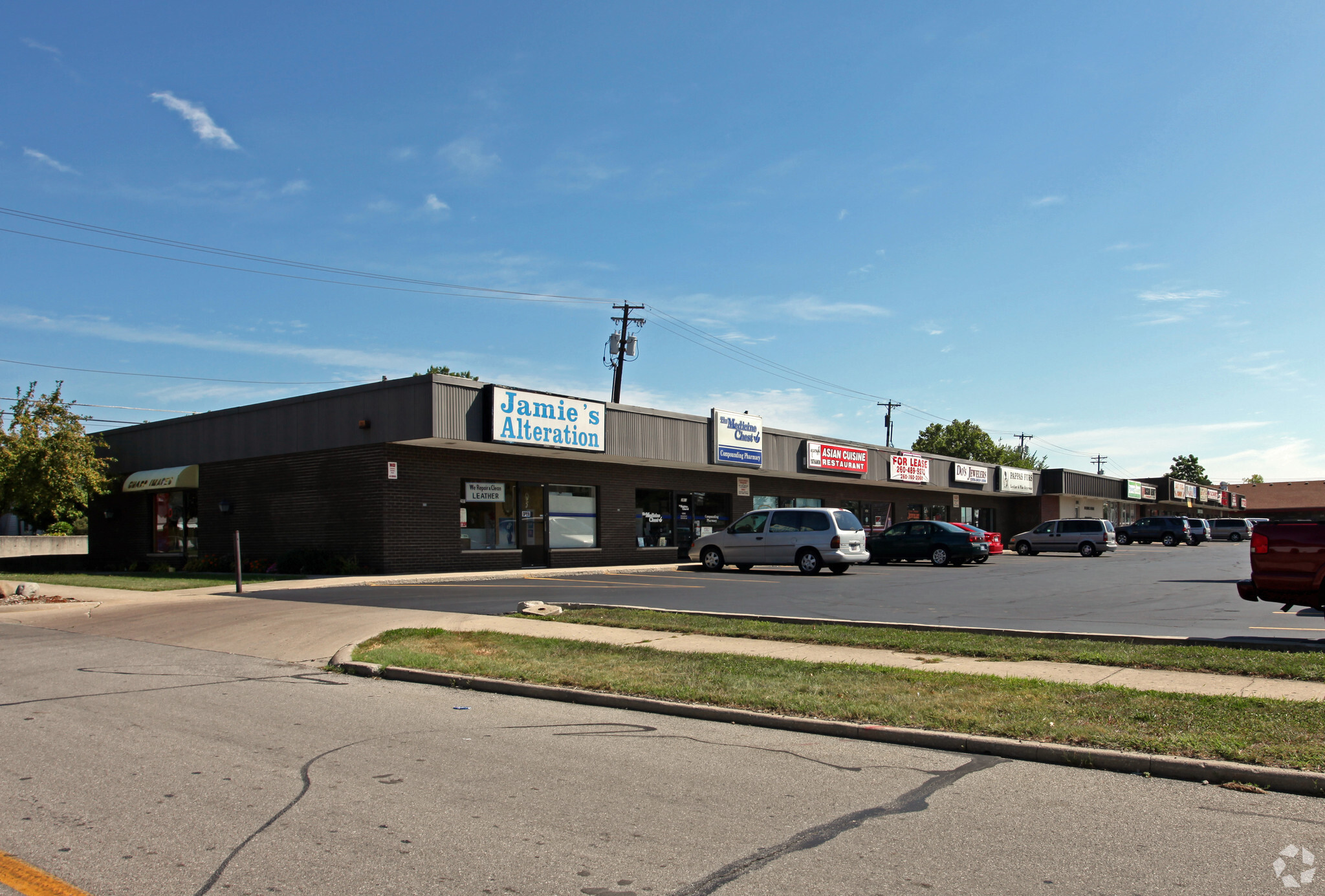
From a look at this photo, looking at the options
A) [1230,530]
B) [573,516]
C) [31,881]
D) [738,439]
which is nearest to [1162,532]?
[1230,530]

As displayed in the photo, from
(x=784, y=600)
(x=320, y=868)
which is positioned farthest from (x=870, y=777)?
(x=784, y=600)

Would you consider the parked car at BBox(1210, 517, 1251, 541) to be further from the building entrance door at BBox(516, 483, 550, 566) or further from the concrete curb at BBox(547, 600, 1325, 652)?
the concrete curb at BBox(547, 600, 1325, 652)

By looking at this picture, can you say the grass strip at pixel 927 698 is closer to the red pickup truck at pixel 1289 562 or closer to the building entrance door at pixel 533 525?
the red pickup truck at pixel 1289 562

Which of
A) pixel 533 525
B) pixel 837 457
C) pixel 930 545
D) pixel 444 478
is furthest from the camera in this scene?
pixel 837 457

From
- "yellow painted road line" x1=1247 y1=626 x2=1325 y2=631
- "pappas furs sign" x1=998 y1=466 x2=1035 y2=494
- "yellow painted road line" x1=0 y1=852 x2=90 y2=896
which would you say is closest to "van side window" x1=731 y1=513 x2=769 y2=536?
"yellow painted road line" x1=1247 y1=626 x2=1325 y2=631

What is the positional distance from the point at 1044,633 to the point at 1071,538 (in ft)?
117

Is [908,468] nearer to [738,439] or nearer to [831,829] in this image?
[738,439]

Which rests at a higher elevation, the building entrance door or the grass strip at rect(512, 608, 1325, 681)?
the building entrance door

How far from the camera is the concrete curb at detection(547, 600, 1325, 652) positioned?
10828 millimetres

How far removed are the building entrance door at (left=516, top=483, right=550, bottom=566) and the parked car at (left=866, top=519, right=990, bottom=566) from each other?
12.0 m

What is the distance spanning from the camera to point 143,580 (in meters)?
22.7

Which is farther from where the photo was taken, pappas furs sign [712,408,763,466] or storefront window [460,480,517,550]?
pappas furs sign [712,408,763,466]

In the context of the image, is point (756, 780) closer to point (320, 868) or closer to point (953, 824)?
point (953, 824)

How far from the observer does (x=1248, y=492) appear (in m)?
108
